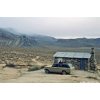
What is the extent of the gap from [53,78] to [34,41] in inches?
25.9

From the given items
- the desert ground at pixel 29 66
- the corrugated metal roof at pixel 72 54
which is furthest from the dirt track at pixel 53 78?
the corrugated metal roof at pixel 72 54

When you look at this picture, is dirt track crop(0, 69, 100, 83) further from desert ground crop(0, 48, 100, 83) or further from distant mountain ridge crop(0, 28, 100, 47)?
distant mountain ridge crop(0, 28, 100, 47)

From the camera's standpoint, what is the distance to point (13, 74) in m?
5.96

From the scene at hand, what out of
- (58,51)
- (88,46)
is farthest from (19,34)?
(88,46)

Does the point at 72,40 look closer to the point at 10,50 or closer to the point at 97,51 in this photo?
the point at 97,51

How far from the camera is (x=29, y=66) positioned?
5.98 m

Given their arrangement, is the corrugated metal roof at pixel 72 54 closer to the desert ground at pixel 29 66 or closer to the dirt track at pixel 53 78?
the desert ground at pixel 29 66

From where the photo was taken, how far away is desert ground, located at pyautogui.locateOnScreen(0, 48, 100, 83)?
5.90m

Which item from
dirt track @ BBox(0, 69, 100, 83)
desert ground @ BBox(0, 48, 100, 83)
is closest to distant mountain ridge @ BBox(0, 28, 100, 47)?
desert ground @ BBox(0, 48, 100, 83)

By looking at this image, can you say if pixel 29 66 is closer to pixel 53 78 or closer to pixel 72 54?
pixel 53 78
